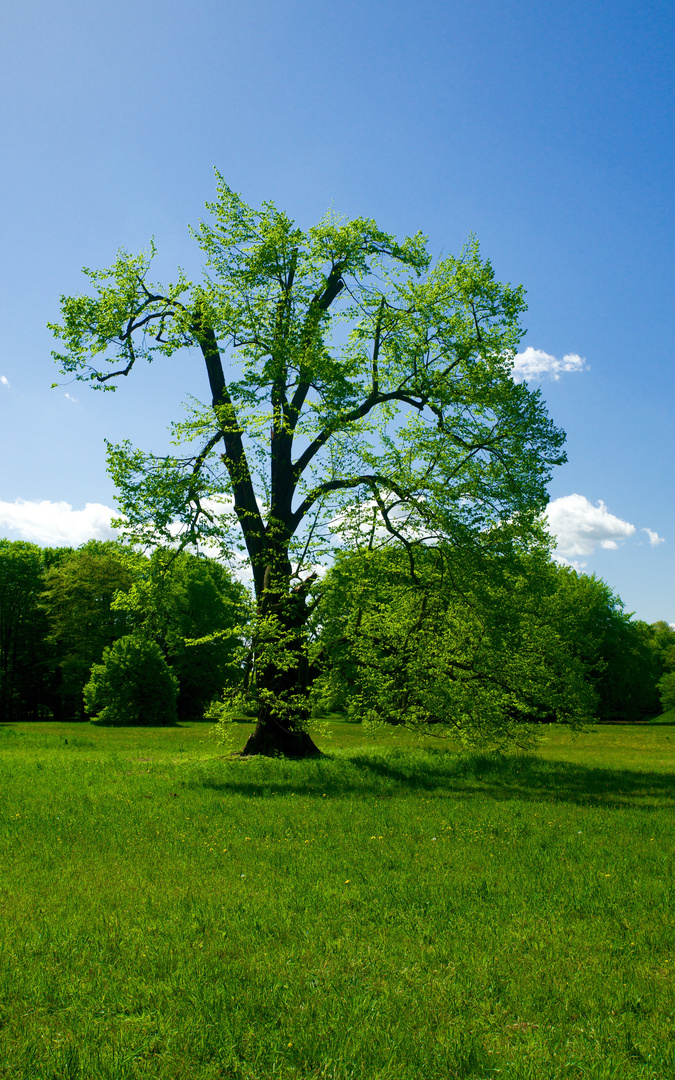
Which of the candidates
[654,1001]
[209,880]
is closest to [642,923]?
[654,1001]

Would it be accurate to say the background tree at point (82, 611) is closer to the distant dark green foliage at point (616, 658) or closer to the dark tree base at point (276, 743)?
the dark tree base at point (276, 743)

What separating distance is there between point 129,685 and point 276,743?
80.0 ft

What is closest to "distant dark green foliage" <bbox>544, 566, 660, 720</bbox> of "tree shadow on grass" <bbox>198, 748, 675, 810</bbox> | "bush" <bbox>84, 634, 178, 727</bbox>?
"bush" <bbox>84, 634, 178, 727</bbox>

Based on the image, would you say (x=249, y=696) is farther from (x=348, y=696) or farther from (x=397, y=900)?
(x=397, y=900)

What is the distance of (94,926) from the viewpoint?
599 centimetres

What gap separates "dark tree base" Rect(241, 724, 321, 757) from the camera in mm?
18906

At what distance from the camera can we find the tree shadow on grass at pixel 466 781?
43.8ft

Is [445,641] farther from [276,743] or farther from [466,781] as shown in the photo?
[276,743]

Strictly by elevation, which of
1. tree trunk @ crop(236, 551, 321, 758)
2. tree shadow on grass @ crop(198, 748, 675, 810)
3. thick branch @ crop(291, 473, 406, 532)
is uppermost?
thick branch @ crop(291, 473, 406, 532)

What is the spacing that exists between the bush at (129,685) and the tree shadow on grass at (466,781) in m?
25.1

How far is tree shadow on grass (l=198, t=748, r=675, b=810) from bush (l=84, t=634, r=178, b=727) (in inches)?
988

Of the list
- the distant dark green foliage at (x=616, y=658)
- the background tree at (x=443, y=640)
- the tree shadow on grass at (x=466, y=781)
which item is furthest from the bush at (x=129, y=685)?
the distant dark green foliage at (x=616, y=658)

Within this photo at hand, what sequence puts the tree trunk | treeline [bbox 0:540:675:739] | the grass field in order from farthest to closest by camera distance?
treeline [bbox 0:540:675:739] < the tree trunk < the grass field

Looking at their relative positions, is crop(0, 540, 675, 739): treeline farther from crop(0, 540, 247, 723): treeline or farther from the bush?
crop(0, 540, 247, 723): treeline
